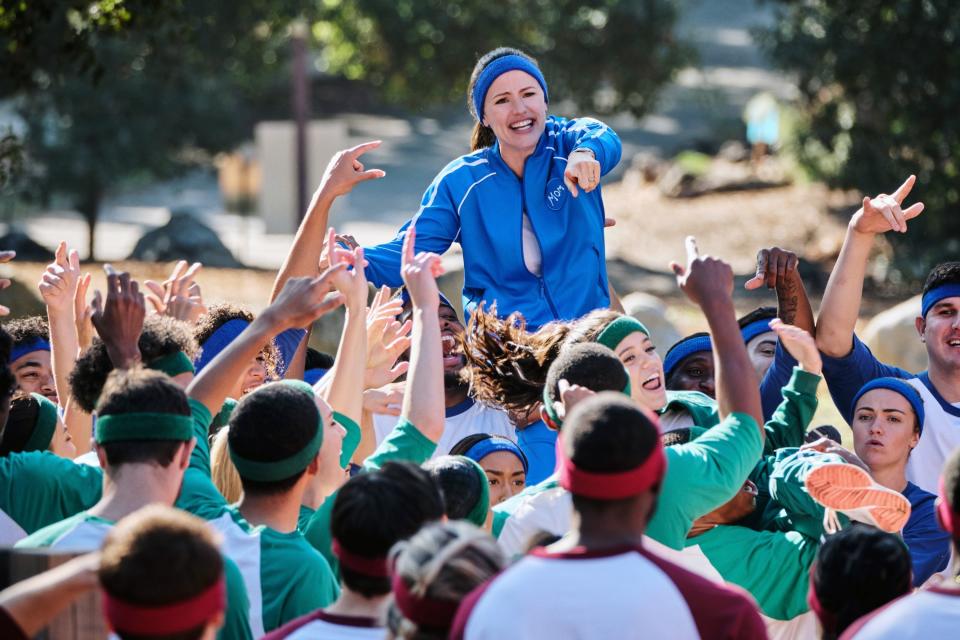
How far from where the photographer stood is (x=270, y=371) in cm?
555

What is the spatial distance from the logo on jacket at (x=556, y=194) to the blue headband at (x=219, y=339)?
1441mm

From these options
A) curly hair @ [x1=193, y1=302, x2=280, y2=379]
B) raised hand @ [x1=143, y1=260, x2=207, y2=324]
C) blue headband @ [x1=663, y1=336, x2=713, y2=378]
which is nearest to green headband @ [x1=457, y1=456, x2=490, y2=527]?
raised hand @ [x1=143, y1=260, x2=207, y2=324]

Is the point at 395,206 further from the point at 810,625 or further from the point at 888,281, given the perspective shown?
the point at 810,625

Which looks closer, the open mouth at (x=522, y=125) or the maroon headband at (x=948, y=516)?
the maroon headband at (x=948, y=516)

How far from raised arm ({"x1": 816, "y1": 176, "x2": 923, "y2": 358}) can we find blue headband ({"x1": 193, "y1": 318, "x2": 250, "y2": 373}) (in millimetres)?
2261

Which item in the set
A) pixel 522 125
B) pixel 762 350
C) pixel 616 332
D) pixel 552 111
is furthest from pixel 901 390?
pixel 552 111

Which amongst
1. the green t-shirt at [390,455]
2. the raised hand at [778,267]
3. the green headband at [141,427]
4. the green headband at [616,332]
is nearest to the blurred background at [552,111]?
the raised hand at [778,267]

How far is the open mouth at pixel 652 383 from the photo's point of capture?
15.8ft

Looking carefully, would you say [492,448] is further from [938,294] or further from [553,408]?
[938,294]

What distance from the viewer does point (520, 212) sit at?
248 inches

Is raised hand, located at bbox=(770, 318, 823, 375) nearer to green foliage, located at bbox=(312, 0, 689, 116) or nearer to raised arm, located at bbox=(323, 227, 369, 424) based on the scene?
raised arm, located at bbox=(323, 227, 369, 424)

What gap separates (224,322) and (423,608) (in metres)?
2.96

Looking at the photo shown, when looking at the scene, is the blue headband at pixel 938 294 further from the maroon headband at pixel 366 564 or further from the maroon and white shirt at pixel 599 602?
the maroon headband at pixel 366 564

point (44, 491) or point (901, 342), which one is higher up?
point (44, 491)
